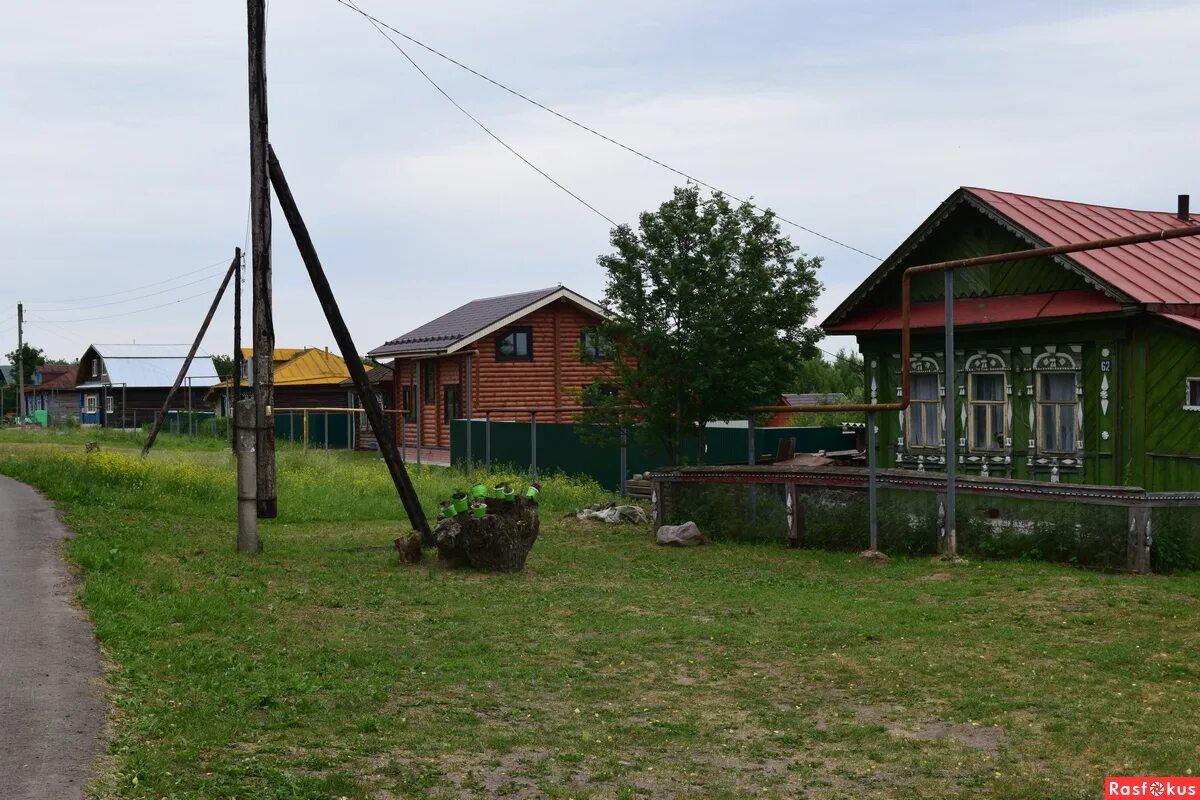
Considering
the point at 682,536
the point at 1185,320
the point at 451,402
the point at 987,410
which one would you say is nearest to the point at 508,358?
the point at 451,402

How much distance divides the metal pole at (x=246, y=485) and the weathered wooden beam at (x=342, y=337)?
54.9 inches

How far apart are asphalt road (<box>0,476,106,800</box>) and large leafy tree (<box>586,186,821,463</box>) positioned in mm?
10112

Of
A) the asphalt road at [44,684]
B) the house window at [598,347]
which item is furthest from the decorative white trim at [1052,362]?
the asphalt road at [44,684]

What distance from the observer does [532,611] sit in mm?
12375

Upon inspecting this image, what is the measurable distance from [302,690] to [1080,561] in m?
9.99

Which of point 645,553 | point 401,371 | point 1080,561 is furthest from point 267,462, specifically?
point 401,371

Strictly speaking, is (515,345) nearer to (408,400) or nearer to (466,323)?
(466,323)

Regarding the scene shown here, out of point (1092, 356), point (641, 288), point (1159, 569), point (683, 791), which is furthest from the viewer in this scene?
point (641, 288)

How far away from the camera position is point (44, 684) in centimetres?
796

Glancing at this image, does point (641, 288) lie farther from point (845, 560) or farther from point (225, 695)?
point (225, 695)

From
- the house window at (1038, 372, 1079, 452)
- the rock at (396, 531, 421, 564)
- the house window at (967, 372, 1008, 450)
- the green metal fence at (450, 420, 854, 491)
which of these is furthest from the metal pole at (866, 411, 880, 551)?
the green metal fence at (450, 420, 854, 491)

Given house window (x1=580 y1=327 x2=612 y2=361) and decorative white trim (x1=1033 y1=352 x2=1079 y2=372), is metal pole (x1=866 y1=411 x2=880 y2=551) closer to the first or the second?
decorative white trim (x1=1033 y1=352 x2=1079 y2=372)

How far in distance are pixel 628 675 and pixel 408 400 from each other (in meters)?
37.4

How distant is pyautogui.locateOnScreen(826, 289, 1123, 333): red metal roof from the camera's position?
19359mm
